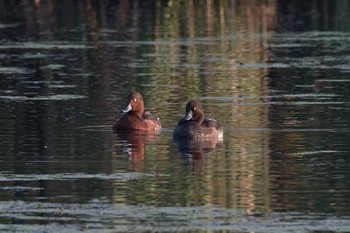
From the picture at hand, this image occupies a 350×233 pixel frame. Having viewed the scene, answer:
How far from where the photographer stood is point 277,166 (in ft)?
55.8

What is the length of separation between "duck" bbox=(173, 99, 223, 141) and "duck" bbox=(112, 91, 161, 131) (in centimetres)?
74

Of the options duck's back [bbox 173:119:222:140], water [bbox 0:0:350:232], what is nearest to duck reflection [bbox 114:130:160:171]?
water [bbox 0:0:350:232]

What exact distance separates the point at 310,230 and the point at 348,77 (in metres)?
16.3

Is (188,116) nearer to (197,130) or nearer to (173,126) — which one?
(197,130)

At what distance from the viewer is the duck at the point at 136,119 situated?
21.3m

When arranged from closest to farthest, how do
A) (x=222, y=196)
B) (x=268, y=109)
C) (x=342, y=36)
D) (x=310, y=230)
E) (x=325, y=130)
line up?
(x=310, y=230) < (x=222, y=196) < (x=325, y=130) < (x=268, y=109) < (x=342, y=36)

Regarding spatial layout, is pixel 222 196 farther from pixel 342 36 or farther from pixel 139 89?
pixel 342 36

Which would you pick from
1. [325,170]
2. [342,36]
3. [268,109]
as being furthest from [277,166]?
[342,36]

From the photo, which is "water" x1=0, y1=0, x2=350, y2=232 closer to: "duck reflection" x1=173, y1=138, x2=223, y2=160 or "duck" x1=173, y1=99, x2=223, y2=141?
"duck reflection" x1=173, y1=138, x2=223, y2=160

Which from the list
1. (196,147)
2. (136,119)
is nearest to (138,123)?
(136,119)

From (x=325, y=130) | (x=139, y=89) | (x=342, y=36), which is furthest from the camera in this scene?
(x=342, y=36)

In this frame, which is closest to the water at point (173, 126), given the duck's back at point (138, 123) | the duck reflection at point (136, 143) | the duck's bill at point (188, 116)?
the duck reflection at point (136, 143)

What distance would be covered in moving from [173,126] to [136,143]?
1.73 meters

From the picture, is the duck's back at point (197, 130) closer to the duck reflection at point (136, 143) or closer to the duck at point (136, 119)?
the duck reflection at point (136, 143)
